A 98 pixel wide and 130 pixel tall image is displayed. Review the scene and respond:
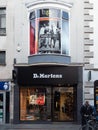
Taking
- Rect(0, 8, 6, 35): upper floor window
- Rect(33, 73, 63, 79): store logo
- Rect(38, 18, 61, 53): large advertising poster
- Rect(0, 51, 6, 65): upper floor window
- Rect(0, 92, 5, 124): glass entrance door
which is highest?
Rect(0, 8, 6, 35): upper floor window

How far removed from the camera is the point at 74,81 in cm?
3130

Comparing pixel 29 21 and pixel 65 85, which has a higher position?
pixel 29 21

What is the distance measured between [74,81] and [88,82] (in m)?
0.93

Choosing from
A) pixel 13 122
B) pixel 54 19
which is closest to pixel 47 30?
pixel 54 19

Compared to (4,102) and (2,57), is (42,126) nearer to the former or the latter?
(4,102)

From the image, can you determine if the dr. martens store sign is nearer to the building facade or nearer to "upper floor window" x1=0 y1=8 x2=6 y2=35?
the building facade

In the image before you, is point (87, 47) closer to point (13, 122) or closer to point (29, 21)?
point (29, 21)

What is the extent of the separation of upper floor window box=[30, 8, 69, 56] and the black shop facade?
1.16 m

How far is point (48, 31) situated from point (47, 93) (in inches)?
162

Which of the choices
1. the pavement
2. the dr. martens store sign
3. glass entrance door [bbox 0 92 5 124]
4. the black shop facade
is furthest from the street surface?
the dr. martens store sign

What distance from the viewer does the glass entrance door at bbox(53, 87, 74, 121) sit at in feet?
105

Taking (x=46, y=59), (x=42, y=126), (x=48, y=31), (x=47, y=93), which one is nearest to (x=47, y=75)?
(x=46, y=59)

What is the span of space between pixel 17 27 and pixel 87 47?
4.78 metres

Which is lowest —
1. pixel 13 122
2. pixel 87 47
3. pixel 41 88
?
pixel 13 122
